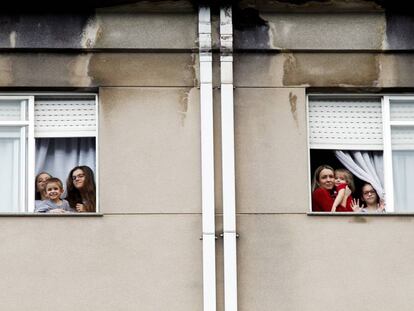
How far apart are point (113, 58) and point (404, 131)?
3.89 meters

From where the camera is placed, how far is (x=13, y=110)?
17.8 m

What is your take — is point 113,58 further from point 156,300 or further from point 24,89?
point 156,300

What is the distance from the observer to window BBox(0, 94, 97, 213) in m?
17.7

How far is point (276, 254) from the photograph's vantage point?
17.1 metres

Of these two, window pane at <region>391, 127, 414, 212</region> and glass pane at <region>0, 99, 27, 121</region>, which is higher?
glass pane at <region>0, 99, 27, 121</region>

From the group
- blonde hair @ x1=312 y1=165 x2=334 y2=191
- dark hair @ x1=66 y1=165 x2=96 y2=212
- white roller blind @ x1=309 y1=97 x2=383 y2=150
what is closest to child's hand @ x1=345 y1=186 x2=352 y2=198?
blonde hair @ x1=312 y1=165 x2=334 y2=191

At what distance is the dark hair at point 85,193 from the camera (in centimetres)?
1759

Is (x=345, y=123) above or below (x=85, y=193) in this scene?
above

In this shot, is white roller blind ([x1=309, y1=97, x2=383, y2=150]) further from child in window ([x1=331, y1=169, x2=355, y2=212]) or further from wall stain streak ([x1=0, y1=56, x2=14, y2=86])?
wall stain streak ([x1=0, y1=56, x2=14, y2=86])

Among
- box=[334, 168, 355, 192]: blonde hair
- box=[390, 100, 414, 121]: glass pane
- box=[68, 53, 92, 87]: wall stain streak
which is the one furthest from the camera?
box=[390, 100, 414, 121]: glass pane

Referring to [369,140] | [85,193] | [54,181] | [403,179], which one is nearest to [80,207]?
[85,193]

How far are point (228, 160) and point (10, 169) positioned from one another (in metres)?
2.80

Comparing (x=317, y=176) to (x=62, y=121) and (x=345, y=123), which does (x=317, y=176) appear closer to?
(x=345, y=123)

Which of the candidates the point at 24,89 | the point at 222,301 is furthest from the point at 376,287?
the point at 24,89
